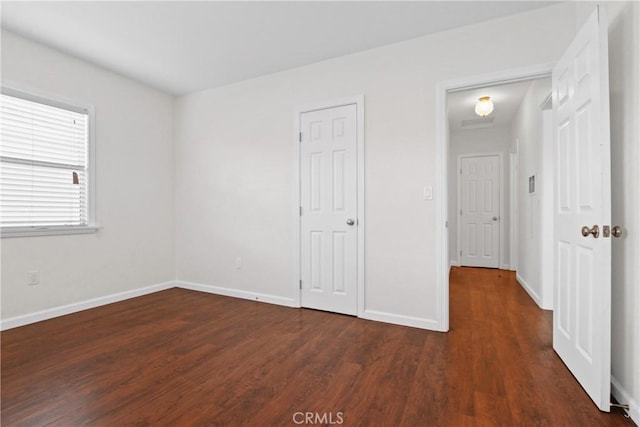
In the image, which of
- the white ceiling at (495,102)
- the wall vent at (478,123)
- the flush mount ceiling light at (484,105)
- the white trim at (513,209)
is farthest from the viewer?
the wall vent at (478,123)

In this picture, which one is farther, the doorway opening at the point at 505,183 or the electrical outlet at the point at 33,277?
the doorway opening at the point at 505,183

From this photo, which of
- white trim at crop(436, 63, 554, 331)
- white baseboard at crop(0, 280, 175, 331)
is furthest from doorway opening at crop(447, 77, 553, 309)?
white baseboard at crop(0, 280, 175, 331)

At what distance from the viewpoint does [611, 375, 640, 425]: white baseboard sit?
59.1 inches

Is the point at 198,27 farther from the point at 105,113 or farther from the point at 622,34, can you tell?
the point at 622,34

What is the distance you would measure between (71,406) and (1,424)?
262 mm

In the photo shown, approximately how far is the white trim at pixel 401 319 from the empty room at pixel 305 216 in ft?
0.06

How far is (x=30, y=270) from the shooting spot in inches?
114

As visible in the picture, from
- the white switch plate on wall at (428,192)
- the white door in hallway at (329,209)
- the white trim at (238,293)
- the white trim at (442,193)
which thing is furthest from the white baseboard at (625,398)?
the white trim at (238,293)

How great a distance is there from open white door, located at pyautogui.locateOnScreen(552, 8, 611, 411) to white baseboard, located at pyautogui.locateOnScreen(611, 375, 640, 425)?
0.31ft

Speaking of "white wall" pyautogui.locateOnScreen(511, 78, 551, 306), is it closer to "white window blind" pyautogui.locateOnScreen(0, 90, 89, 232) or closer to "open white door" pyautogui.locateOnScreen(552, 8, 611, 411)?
"open white door" pyautogui.locateOnScreen(552, 8, 611, 411)

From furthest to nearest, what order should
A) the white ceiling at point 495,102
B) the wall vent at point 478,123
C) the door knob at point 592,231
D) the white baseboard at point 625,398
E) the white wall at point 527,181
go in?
the wall vent at point 478,123 → the white ceiling at point 495,102 → the white wall at point 527,181 → the door knob at point 592,231 → the white baseboard at point 625,398

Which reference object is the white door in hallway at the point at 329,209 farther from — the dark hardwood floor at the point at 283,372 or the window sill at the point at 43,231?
the window sill at the point at 43,231

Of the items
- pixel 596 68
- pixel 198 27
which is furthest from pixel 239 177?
pixel 596 68

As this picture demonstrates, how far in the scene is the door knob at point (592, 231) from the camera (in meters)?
1.62
